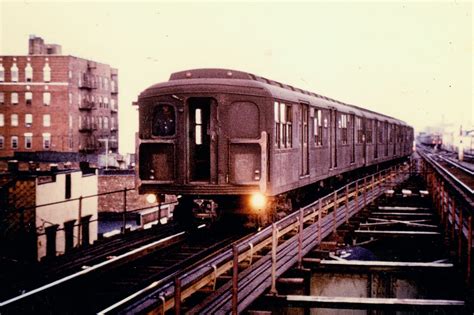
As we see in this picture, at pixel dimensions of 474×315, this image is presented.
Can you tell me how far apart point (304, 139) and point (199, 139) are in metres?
3.33

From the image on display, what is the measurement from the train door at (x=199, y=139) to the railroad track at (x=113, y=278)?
1.41 meters

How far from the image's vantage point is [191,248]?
11922mm

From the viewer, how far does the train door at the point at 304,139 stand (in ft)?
49.3

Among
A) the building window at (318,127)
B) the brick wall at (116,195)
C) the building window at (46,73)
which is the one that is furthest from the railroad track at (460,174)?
the building window at (46,73)

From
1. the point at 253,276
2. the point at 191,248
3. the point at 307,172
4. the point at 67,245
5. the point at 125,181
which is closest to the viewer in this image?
the point at 253,276

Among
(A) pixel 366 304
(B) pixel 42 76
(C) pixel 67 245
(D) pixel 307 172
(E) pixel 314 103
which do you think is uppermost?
(B) pixel 42 76

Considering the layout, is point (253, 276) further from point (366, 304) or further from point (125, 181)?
point (125, 181)

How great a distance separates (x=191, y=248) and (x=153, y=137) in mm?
2568

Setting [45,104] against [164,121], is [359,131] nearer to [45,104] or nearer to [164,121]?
[164,121]

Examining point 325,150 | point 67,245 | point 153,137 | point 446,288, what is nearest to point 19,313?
point 153,137

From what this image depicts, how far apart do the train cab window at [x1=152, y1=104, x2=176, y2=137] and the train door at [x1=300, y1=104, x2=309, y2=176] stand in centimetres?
364

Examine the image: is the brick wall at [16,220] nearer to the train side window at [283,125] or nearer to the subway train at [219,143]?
the subway train at [219,143]

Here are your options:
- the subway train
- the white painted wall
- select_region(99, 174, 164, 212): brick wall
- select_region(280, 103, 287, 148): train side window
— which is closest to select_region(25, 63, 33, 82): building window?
select_region(99, 174, 164, 212): brick wall

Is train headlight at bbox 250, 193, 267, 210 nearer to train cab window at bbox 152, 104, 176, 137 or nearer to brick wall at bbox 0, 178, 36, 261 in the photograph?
train cab window at bbox 152, 104, 176, 137
